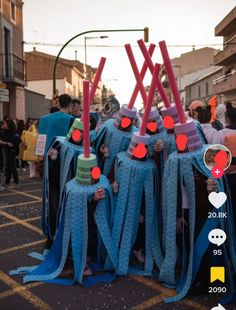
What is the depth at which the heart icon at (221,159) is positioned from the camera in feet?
8.32

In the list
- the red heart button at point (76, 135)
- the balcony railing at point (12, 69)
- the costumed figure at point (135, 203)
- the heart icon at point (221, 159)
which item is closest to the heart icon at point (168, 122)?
the costumed figure at point (135, 203)

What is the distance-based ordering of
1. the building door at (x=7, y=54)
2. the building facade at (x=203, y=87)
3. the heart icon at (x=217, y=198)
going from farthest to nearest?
1. the building facade at (x=203, y=87)
2. the building door at (x=7, y=54)
3. the heart icon at (x=217, y=198)

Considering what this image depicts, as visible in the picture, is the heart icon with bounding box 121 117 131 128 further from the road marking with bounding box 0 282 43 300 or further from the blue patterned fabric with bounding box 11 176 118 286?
the road marking with bounding box 0 282 43 300

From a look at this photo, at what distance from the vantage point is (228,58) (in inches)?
1122

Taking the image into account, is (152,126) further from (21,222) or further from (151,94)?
(21,222)

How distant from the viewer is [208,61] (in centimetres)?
5459

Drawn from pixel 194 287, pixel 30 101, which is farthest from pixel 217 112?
pixel 30 101

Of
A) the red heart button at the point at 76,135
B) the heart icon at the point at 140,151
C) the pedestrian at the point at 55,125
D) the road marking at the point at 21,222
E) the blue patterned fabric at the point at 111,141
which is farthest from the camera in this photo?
the road marking at the point at 21,222

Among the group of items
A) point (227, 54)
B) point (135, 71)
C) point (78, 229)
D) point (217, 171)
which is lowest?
point (78, 229)

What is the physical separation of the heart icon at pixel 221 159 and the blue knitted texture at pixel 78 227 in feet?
4.10

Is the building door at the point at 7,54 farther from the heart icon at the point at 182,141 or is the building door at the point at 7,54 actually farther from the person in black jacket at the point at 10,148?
the heart icon at the point at 182,141

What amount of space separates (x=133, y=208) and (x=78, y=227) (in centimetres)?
55

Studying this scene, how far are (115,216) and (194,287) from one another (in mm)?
963

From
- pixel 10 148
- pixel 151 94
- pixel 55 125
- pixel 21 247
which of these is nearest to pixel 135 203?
pixel 151 94
